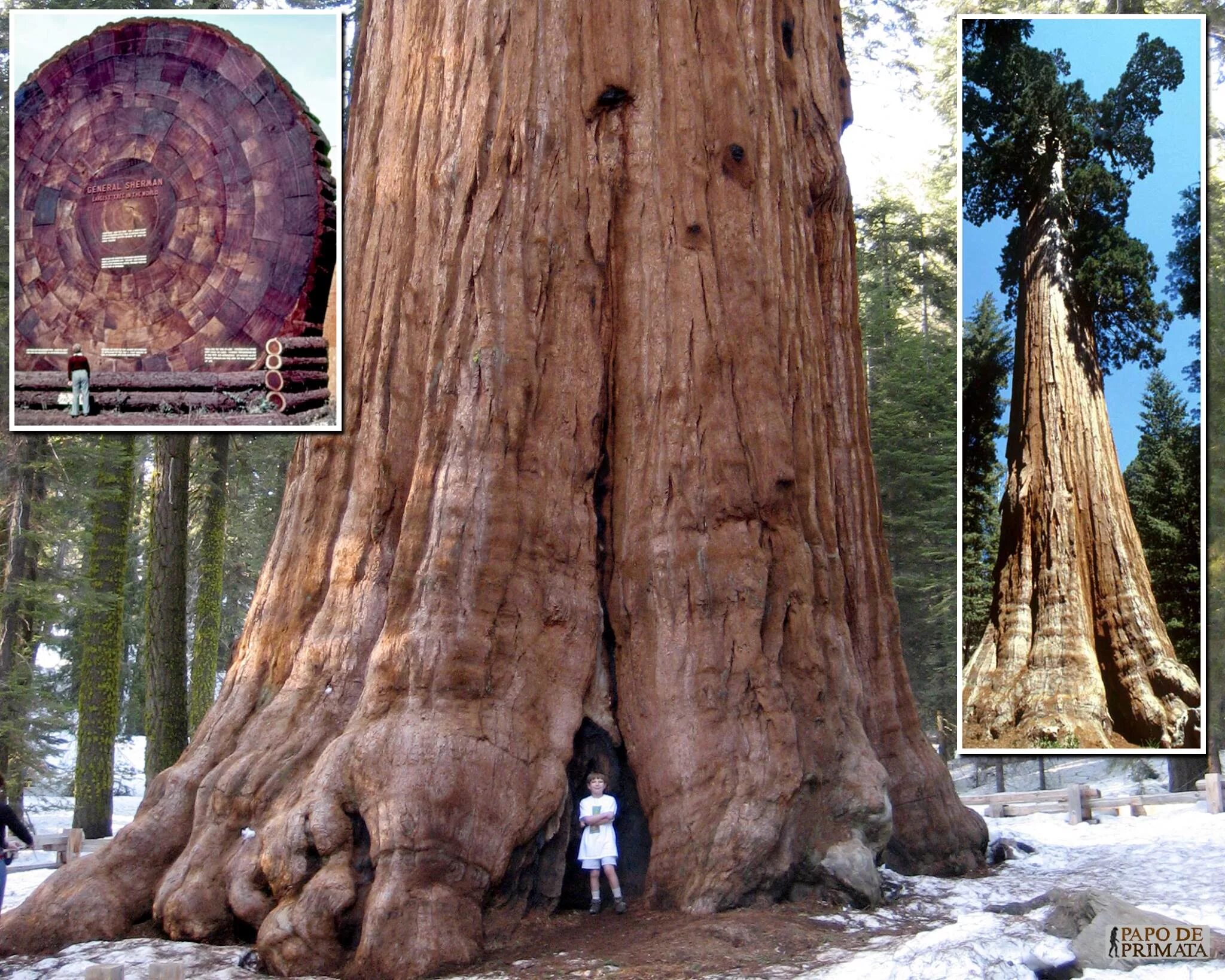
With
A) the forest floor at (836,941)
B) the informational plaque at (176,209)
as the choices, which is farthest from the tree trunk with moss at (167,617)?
the forest floor at (836,941)

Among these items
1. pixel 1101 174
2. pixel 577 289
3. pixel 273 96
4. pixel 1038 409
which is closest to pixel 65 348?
pixel 273 96

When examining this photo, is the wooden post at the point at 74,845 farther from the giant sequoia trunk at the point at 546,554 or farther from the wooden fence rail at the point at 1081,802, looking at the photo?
the wooden fence rail at the point at 1081,802

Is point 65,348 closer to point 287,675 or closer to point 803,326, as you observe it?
point 287,675

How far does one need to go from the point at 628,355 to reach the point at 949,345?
698 inches

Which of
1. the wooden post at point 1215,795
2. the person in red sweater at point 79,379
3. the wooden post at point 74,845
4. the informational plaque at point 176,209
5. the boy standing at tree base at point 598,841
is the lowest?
the wooden post at point 74,845

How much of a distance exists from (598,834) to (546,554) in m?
1.58

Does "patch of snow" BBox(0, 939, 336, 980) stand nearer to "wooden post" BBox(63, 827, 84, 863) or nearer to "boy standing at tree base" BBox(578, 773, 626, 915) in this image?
"boy standing at tree base" BBox(578, 773, 626, 915)

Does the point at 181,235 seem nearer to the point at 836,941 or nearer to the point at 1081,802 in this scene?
the point at 836,941

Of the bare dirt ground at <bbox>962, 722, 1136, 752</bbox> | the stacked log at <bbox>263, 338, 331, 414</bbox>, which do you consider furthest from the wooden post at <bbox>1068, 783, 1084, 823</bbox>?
the stacked log at <bbox>263, 338, 331, 414</bbox>

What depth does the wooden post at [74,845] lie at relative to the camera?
11117mm

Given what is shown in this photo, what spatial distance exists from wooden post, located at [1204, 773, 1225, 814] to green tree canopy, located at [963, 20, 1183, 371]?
155 inches

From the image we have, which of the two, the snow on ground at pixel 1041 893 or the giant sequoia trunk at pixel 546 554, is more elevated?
the giant sequoia trunk at pixel 546 554

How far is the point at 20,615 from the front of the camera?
17.2m

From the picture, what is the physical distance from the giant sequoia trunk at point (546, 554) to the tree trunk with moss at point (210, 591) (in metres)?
7.92
